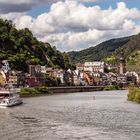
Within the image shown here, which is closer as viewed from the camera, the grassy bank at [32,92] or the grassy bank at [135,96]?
the grassy bank at [135,96]

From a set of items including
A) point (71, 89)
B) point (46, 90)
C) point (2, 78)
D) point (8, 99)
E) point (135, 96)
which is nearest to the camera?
point (8, 99)

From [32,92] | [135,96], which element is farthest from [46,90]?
[135,96]

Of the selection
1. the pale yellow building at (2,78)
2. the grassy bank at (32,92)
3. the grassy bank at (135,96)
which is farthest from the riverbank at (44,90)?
the grassy bank at (135,96)

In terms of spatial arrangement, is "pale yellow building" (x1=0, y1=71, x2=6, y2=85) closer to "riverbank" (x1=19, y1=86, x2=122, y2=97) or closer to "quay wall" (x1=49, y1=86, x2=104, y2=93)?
"riverbank" (x1=19, y1=86, x2=122, y2=97)

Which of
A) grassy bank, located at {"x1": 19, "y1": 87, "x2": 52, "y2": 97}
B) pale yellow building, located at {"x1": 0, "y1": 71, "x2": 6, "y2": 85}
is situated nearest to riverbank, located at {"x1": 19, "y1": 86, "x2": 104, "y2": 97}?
grassy bank, located at {"x1": 19, "y1": 87, "x2": 52, "y2": 97}

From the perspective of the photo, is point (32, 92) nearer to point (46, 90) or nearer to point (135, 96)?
point (46, 90)

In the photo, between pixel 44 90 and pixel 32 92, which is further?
pixel 44 90

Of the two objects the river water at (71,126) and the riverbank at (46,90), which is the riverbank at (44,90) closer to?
the riverbank at (46,90)

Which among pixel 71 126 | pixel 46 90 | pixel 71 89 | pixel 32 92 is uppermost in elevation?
pixel 71 89

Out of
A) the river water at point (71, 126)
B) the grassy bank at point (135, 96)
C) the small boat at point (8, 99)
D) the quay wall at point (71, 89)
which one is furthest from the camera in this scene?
the quay wall at point (71, 89)

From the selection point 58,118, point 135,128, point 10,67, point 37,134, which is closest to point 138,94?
point 58,118

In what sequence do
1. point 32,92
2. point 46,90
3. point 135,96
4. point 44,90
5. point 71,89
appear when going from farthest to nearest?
point 71,89, point 46,90, point 44,90, point 32,92, point 135,96

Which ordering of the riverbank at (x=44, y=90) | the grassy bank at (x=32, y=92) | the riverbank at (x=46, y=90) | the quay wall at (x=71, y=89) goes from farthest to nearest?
the quay wall at (x=71, y=89), the riverbank at (x=46, y=90), the riverbank at (x=44, y=90), the grassy bank at (x=32, y=92)

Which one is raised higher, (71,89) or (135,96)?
(71,89)
